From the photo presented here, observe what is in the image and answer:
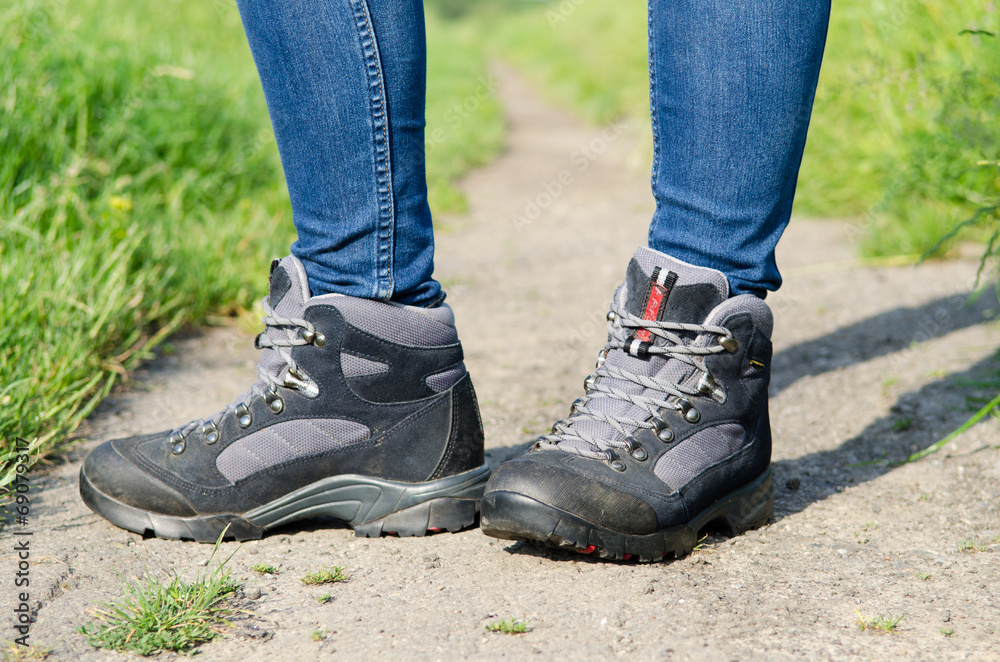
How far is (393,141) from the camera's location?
1.23 meters

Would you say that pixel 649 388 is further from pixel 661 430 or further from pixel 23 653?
pixel 23 653

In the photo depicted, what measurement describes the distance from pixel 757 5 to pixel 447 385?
0.77 metres

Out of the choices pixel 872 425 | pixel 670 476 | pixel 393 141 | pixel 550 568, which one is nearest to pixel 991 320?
pixel 872 425

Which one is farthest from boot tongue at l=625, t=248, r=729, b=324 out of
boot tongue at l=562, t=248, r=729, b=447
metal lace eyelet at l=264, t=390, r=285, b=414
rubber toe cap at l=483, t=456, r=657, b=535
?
metal lace eyelet at l=264, t=390, r=285, b=414

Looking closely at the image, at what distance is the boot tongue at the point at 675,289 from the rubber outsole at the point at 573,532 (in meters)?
0.32

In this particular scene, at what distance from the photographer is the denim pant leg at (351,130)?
1.18 metres

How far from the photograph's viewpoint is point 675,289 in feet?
4.07

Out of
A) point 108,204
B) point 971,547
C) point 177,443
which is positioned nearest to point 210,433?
point 177,443

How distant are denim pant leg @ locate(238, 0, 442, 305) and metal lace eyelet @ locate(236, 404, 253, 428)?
245 millimetres

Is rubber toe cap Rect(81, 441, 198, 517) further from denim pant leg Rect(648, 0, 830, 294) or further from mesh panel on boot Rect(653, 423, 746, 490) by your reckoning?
denim pant leg Rect(648, 0, 830, 294)

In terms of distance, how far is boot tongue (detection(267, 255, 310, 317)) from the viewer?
51.4 inches

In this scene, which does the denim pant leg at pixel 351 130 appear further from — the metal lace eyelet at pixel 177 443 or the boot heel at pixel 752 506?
the boot heel at pixel 752 506

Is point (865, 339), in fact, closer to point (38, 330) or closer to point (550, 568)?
point (550, 568)

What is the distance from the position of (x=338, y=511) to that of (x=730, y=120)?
900 mm
